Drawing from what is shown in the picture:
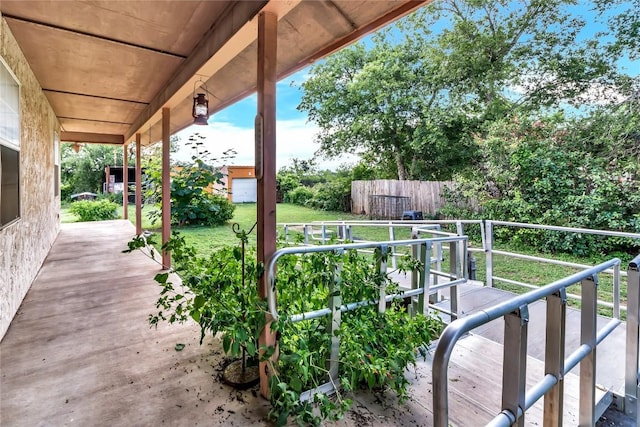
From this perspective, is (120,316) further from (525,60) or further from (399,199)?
(525,60)

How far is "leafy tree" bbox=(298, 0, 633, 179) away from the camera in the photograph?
9141mm

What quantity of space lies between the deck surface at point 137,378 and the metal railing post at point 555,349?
2.59 feet

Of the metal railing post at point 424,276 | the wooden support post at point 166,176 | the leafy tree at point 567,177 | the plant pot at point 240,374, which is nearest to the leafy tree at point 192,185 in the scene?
the wooden support post at point 166,176

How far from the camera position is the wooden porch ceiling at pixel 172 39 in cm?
204

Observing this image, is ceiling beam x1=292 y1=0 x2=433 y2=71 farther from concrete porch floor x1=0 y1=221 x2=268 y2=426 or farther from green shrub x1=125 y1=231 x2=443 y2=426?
concrete porch floor x1=0 y1=221 x2=268 y2=426

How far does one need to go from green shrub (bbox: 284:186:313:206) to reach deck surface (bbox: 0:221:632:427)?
1047 cm

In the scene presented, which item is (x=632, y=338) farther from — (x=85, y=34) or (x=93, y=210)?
(x=93, y=210)

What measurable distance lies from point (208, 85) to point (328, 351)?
9.91 ft

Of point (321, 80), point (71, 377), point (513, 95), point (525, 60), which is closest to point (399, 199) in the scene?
point (513, 95)

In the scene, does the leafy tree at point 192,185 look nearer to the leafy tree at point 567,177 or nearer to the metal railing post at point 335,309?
the metal railing post at point 335,309

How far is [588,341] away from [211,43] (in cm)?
290

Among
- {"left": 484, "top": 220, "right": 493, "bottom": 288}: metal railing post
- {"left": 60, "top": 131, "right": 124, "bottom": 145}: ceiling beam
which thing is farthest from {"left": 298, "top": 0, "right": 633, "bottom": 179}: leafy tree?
{"left": 60, "top": 131, "right": 124, "bottom": 145}: ceiling beam

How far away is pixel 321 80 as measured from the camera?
1358 cm

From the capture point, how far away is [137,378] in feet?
6.99
